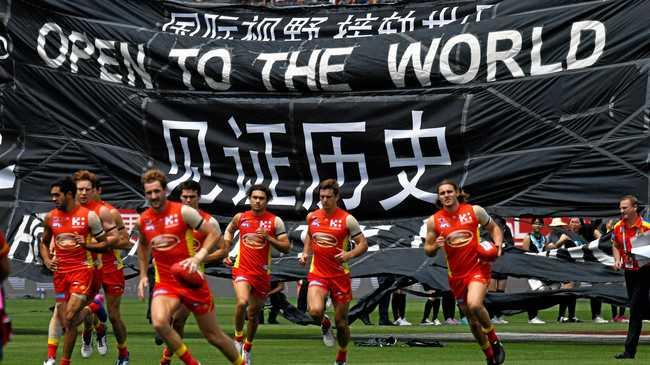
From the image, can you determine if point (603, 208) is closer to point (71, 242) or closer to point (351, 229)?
point (351, 229)

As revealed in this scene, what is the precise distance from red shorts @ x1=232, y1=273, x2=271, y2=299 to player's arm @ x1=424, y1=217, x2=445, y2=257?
324 cm

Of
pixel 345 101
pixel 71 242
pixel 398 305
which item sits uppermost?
pixel 345 101

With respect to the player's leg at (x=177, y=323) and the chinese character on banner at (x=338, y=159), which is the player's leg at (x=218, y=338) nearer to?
the player's leg at (x=177, y=323)

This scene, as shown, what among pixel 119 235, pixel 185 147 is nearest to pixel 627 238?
pixel 119 235

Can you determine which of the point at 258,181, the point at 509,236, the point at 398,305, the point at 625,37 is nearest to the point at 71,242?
the point at 258,181

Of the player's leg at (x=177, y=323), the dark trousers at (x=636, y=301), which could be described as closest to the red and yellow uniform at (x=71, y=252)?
the player's leg at (x=177, y=323)

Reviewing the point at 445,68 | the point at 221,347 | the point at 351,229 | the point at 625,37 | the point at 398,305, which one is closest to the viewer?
the point at 221,347

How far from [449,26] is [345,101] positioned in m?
2.22

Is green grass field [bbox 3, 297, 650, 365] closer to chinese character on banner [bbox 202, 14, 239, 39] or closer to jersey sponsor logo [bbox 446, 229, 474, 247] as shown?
Result: jersey sponsor logo [bbox 446, 229, 474, 247]

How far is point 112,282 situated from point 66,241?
2.10 meters

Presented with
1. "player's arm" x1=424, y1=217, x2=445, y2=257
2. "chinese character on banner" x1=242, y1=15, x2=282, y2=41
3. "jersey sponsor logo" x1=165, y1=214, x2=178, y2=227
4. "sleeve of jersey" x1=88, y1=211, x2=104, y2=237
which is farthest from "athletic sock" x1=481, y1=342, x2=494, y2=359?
"chinese character on banner" x1=242, y1=15, x2=282, y2=41

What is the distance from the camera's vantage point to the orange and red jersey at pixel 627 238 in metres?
19.3

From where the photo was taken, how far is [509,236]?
2661 centimetres

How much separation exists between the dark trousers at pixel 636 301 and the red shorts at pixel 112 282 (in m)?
7.12
